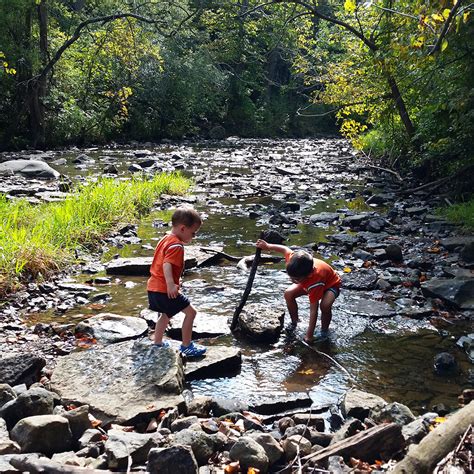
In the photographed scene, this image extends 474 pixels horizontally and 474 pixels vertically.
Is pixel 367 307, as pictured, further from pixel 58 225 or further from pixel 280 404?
pixel 58 225

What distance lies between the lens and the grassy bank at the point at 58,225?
7.13m

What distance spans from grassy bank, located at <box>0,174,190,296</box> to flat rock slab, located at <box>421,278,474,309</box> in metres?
4.82

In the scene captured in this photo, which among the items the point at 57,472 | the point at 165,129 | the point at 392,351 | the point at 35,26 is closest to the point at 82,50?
the point at 35,26

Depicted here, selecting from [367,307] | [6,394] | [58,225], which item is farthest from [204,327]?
[58,225]

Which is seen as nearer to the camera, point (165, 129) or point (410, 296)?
point (410, 296)

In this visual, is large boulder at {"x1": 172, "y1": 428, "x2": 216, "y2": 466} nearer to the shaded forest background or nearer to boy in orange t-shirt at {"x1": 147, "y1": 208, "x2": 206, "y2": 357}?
boy in orange t-shirt at {"x1": 147, "y1": 208, "x2": 206, "y2": 357}

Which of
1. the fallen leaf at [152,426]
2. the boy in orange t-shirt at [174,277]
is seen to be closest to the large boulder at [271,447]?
the fallen leaf at [152,426]

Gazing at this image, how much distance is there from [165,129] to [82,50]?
7.32m

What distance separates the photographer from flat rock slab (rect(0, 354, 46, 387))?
4.35 m

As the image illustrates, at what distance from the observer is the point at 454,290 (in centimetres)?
677

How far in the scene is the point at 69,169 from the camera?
60.6 feet

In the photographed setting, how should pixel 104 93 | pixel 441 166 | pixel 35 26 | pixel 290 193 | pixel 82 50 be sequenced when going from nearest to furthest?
pixel 441 166 → pixel 290 193 → pixel 35 26 → pixel 82 50 → pixel 104 93

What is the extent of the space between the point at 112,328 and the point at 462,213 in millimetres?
7526

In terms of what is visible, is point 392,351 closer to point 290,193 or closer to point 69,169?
point 290,193
